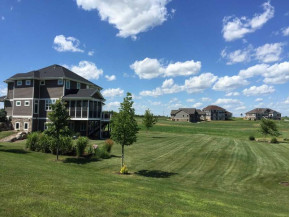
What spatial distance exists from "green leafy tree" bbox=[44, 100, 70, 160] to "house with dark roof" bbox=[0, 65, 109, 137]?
13016mm

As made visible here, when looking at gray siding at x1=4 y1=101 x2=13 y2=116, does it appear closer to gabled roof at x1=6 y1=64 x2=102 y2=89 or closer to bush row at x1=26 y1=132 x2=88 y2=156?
gabled roof at x1=6 y1=64 x2=102 y2=89

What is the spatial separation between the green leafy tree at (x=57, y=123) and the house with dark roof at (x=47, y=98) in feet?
42.7

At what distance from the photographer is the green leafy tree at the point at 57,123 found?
68.9ft

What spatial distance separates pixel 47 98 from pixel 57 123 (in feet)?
59.4

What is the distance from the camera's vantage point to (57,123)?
69.1ft

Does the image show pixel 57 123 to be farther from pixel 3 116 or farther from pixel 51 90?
pixel 3 116

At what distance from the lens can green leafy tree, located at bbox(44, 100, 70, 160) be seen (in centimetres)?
2100

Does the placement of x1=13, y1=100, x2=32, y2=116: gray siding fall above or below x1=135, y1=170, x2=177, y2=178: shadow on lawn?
above

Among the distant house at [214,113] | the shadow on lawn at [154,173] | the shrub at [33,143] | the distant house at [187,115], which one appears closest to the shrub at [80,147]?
the shrub at [33,143]

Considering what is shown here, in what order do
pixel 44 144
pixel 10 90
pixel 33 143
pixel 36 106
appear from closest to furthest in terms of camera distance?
Result: pixel 44 144 < pixel 33 143 < pixel 36 106 < pixel 10 90

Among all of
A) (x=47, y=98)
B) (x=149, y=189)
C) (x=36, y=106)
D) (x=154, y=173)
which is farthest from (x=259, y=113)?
(x=149, y=189)

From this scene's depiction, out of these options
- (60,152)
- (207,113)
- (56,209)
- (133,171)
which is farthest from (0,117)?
(207,113)

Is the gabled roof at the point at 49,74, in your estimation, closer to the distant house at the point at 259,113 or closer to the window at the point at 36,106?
the window at the point at 36,106

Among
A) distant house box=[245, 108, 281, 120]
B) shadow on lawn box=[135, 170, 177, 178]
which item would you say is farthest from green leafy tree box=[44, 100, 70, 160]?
distant house box=[245, 108, 281, 120]
